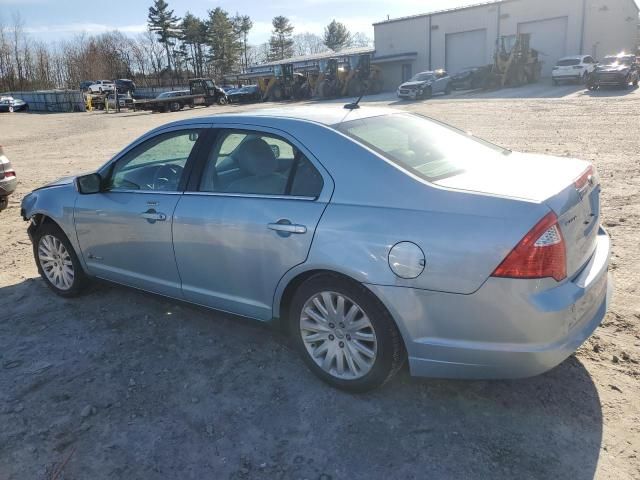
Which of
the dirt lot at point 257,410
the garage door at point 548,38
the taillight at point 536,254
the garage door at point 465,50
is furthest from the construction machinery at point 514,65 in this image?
the taillight at point 536,254

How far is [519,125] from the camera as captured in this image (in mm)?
16094

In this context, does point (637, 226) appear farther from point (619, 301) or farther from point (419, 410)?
point (419, 410)

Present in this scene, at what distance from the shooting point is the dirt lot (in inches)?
101

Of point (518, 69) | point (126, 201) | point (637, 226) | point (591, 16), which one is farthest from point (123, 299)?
point (591, 16)

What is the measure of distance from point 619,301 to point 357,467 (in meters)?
2.68

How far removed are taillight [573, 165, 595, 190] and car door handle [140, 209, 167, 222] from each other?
8.59ft

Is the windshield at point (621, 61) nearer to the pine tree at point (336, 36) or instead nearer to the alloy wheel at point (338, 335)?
the alloy wheel at point (338, 335)

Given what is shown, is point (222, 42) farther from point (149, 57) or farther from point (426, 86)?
point (426, 86)

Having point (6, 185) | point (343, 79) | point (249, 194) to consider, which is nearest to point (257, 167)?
point (249, 194)

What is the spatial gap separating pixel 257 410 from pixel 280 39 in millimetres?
96773

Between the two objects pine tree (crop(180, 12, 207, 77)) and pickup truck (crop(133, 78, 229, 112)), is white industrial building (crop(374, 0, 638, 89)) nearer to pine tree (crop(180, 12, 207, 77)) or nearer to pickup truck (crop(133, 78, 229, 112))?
pickup truck (crop(133, 78, 229, 112))

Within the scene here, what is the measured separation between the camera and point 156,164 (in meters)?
4.20

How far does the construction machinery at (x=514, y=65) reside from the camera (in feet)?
113

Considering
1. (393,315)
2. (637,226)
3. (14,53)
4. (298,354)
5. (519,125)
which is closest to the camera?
(393,315)
